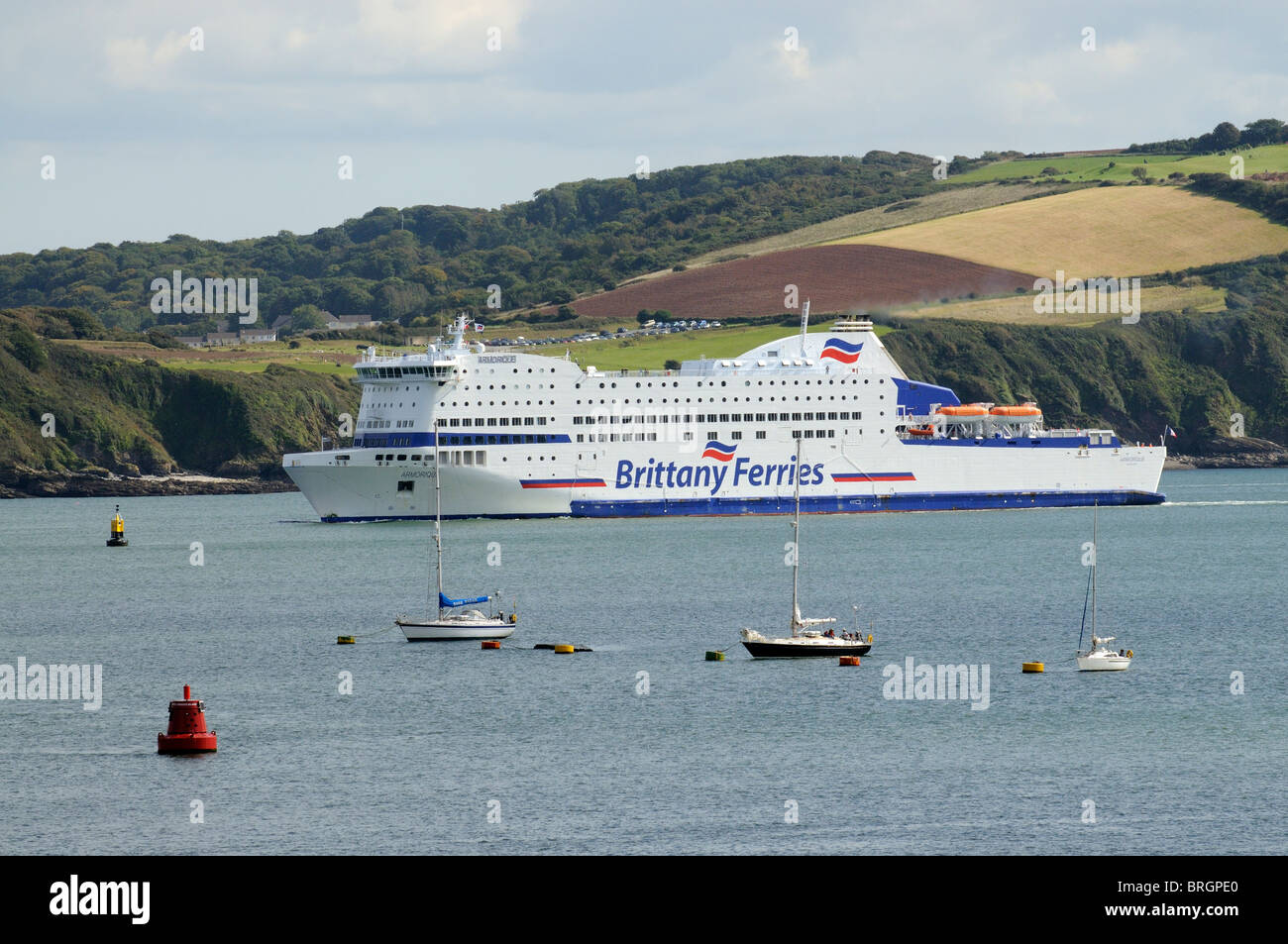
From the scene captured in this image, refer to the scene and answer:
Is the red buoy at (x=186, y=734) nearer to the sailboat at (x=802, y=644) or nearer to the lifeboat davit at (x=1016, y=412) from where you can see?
the sailboat at (x=802, y=644)

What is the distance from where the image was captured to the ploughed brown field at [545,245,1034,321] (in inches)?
5408

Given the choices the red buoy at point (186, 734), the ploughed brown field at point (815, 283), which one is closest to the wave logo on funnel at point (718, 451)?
the red buoy at point (186, 734)

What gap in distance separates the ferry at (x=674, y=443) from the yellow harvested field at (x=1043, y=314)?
2395 inches

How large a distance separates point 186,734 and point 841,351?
52.8m

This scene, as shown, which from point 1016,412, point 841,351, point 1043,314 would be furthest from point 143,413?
point 1043,314

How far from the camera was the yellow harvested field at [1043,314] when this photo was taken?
447ft

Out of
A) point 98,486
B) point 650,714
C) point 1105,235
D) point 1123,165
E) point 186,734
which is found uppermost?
point 1123,165

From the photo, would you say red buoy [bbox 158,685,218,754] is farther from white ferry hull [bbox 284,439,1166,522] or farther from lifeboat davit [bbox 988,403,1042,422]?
lifeboat davit [bbox 988,403,1042,422]

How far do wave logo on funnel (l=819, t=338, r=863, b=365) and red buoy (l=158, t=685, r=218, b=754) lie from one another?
51.7 metres

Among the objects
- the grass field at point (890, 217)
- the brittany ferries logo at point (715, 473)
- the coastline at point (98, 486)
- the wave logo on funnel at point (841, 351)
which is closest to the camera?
the brittany ferries logo at point (715, 473)

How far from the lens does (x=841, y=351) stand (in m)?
75.3

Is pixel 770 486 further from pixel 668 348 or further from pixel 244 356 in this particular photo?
pixel 244 356
